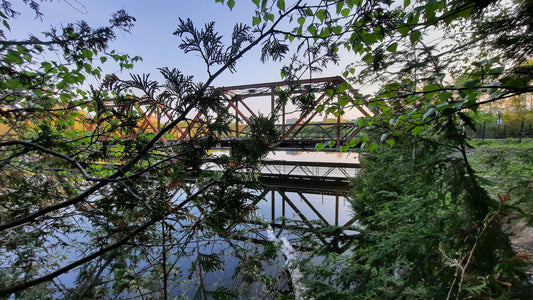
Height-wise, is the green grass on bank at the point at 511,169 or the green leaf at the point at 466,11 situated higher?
the green leaf at the point at 466,11

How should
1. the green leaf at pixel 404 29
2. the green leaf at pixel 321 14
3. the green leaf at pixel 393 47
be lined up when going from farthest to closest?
the green leaf at pixel 321 14, the green leaf at pixel 393 47, the green leaf at pixel 404 29

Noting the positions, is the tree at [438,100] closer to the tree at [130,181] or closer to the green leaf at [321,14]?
the green leaf at [321,14]

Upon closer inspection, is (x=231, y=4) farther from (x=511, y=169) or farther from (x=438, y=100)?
(x=511, y=169)

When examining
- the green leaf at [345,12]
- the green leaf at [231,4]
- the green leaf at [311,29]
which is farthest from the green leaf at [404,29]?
the green leaf at [231,4]

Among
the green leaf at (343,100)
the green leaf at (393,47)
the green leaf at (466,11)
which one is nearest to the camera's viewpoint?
the green leaf at (466,11)

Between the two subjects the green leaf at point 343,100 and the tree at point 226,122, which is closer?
the tree at point 226,122

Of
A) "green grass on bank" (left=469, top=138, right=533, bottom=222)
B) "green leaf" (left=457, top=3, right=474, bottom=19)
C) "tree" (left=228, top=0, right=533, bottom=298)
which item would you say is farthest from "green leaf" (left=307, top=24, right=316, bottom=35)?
"green grass on bank" (left=469, top=138, right=533, bottom=222)

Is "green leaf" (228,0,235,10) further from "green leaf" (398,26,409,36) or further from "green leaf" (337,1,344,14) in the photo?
"green leaf" (398,26,409,36)

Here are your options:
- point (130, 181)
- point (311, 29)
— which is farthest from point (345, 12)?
point (130, 181)

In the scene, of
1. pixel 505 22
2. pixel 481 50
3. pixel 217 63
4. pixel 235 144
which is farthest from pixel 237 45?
pixel 481 50

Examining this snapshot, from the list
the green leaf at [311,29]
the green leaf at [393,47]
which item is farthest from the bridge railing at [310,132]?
the green leaf at [311,29]

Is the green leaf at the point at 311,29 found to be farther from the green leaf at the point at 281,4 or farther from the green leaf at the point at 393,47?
the green leaf at the point at 393,47

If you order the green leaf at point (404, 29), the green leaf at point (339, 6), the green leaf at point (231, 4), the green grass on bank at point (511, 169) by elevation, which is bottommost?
the green grass on bank at point (511, 169)

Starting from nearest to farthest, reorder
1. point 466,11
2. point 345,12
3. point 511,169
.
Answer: point 466,11 < point 345,12 < point 511,169
